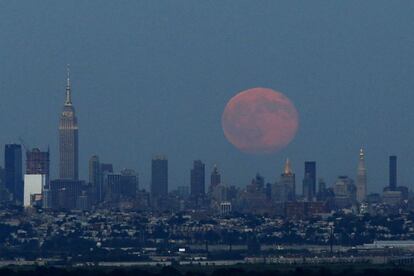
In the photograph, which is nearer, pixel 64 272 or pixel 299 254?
pixel 64 272

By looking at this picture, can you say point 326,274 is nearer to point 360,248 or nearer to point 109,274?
point 109,274

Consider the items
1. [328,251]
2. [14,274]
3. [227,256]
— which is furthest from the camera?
[328,251]

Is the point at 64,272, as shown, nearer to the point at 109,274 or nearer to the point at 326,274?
the point at 109,274

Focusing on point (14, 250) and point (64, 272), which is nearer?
point (64, 272)

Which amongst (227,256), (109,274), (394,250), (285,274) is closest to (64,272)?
(109,274)

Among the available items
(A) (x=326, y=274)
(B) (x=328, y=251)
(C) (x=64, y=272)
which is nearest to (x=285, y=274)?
(A) (x=326, y=274)

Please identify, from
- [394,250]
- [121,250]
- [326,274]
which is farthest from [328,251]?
[326,274]

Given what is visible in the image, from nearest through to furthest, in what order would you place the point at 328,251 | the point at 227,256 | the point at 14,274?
the point at 14,274
the point at 227,256
the point at 328,251

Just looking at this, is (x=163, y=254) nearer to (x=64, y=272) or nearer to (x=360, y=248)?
(x=360, y=248)
